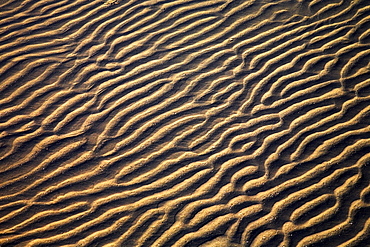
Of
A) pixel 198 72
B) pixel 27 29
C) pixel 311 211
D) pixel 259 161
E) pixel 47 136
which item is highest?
pixel 27 29

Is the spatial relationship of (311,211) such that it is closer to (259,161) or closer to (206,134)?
(259,161)

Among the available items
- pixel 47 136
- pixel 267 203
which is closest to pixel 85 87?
pixel 47 136

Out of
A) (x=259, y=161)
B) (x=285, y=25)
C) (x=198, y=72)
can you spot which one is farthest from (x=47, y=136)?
(x=285, y=25)

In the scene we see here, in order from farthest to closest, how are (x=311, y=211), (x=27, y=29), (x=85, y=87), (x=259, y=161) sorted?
(x=27, y=29) → (x=85, y=87) → (x=259, y=161) → (x=311, y=211)

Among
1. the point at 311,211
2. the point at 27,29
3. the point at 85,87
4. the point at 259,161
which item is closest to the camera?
the point at 311,211

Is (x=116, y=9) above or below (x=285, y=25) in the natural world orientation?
above

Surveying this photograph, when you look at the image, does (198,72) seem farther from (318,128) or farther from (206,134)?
(318,128)

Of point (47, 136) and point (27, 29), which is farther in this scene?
point (27, 29)
